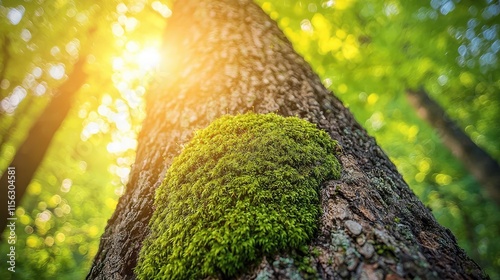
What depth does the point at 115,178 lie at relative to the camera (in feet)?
27.6

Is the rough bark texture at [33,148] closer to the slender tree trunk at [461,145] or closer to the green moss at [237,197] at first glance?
the green moss at [237,197]

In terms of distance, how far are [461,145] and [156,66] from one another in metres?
6.41

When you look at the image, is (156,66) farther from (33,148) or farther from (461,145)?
(461,145)

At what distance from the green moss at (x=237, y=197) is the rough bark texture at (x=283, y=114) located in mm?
86

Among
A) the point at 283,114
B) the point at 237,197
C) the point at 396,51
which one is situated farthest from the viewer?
the point at 396,51

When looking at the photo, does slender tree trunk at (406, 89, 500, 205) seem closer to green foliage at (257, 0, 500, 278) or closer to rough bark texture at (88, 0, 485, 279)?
green foliage at (257, 0, 500, 278)

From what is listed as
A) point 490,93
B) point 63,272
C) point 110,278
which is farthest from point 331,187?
point 63,272

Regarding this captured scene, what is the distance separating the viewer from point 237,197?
115 centimetres

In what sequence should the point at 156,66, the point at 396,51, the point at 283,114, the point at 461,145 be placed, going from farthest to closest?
the point at 461,145 → the point at 396,51 → the point at 156,66 → the point at 283,114

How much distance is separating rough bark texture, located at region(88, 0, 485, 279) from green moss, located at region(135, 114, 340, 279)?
0.09 m

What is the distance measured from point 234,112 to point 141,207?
823 mm

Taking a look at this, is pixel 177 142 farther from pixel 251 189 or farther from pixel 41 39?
pixel 41 39

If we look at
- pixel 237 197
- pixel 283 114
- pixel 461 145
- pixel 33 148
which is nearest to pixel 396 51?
pixel 461 145

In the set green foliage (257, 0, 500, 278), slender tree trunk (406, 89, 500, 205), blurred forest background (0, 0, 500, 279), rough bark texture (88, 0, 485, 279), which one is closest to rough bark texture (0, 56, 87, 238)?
blurred forest background (0, 0, 500, 279)
